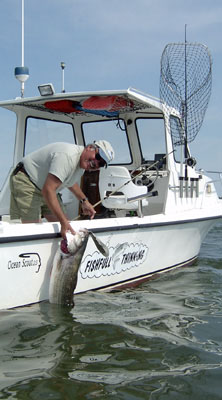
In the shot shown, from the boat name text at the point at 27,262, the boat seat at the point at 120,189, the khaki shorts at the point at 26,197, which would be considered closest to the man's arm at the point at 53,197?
the boat name text at the point at 27,262

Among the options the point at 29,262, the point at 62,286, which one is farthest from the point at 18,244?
the point at 62,286

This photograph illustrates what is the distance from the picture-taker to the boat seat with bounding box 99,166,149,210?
5227 millimetres

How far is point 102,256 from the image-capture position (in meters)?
4.64

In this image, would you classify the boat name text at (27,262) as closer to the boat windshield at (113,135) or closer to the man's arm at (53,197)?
the man's arm at (53,197)

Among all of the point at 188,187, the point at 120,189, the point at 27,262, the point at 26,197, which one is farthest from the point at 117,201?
the point at 27,262

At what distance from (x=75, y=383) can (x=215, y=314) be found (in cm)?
194

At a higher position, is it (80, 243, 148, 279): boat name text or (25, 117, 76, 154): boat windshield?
(25, 117, 76, 154): boat windshield

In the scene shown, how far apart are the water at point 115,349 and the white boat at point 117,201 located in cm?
32

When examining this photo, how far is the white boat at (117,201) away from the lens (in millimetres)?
3979

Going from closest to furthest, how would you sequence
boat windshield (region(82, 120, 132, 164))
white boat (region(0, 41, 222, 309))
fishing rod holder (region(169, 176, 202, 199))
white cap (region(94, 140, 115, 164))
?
white boat (region(0, 41, 222, 309))
white cap (region(94, 140, 115, 164))
fishing rod holder (region(169, 176, 202, 199))
boat windshield (region(82, 120, 132, 164))

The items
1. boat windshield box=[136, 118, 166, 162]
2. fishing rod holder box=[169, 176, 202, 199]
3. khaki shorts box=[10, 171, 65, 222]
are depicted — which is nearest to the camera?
khaki shorts box=[10, 171, 65, 222]

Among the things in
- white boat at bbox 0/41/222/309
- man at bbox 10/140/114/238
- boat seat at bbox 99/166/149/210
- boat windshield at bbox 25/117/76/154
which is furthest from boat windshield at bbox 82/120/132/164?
man at bbox 10/140/114/238

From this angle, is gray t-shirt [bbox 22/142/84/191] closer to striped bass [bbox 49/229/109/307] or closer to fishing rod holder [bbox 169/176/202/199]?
striped bass [bbox 49/229/109/307]

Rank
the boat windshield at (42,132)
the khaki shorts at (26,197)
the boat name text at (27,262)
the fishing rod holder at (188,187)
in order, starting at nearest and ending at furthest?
1. the boat name text at (27,262)
2. the khaki shorts at (26,197)
3. the fishing rod holder at (188,187)
4. the boat windshield at (42,132)
